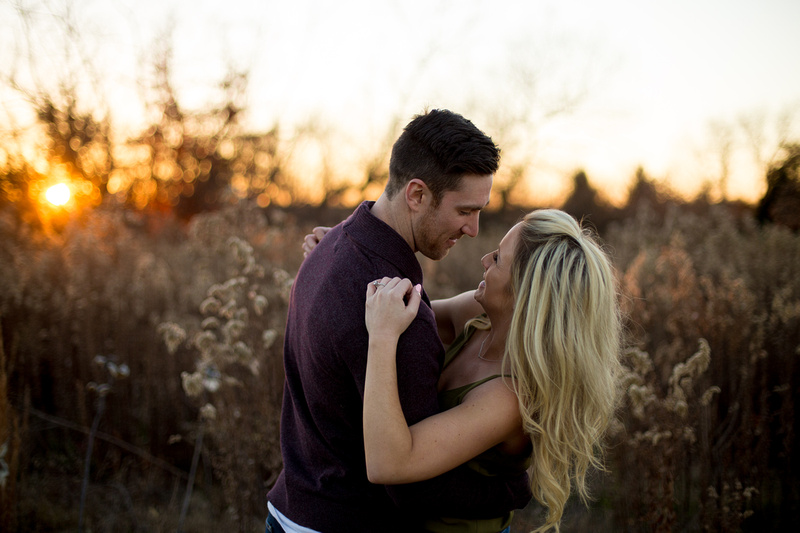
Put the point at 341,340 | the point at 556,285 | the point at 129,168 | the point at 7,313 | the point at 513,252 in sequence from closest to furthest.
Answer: the point at 341,340 < the point at 556,285 < the point at 513,252 < the point at 7,313 < the point at 129,168

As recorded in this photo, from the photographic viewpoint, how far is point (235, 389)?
4227 mm

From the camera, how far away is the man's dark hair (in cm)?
189

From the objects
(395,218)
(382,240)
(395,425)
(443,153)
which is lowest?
(395,425)

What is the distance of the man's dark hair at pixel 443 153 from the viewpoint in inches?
74.5

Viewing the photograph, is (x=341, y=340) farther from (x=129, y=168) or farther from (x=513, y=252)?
(x=129, y=168)

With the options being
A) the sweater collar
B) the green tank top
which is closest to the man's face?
the sweater collar

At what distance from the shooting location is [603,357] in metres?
1.96

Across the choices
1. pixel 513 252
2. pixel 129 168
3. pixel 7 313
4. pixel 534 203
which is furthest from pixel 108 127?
pixel 534 203

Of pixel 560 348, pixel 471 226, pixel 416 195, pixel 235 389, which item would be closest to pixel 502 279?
pixel 471 226

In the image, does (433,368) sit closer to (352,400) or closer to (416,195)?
(352,400)

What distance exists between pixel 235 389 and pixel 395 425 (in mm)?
3024

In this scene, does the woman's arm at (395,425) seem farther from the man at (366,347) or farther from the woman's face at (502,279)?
the woman's face at (502,279)

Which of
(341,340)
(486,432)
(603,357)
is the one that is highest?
(341,340)

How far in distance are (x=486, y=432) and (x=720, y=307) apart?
329 cm
